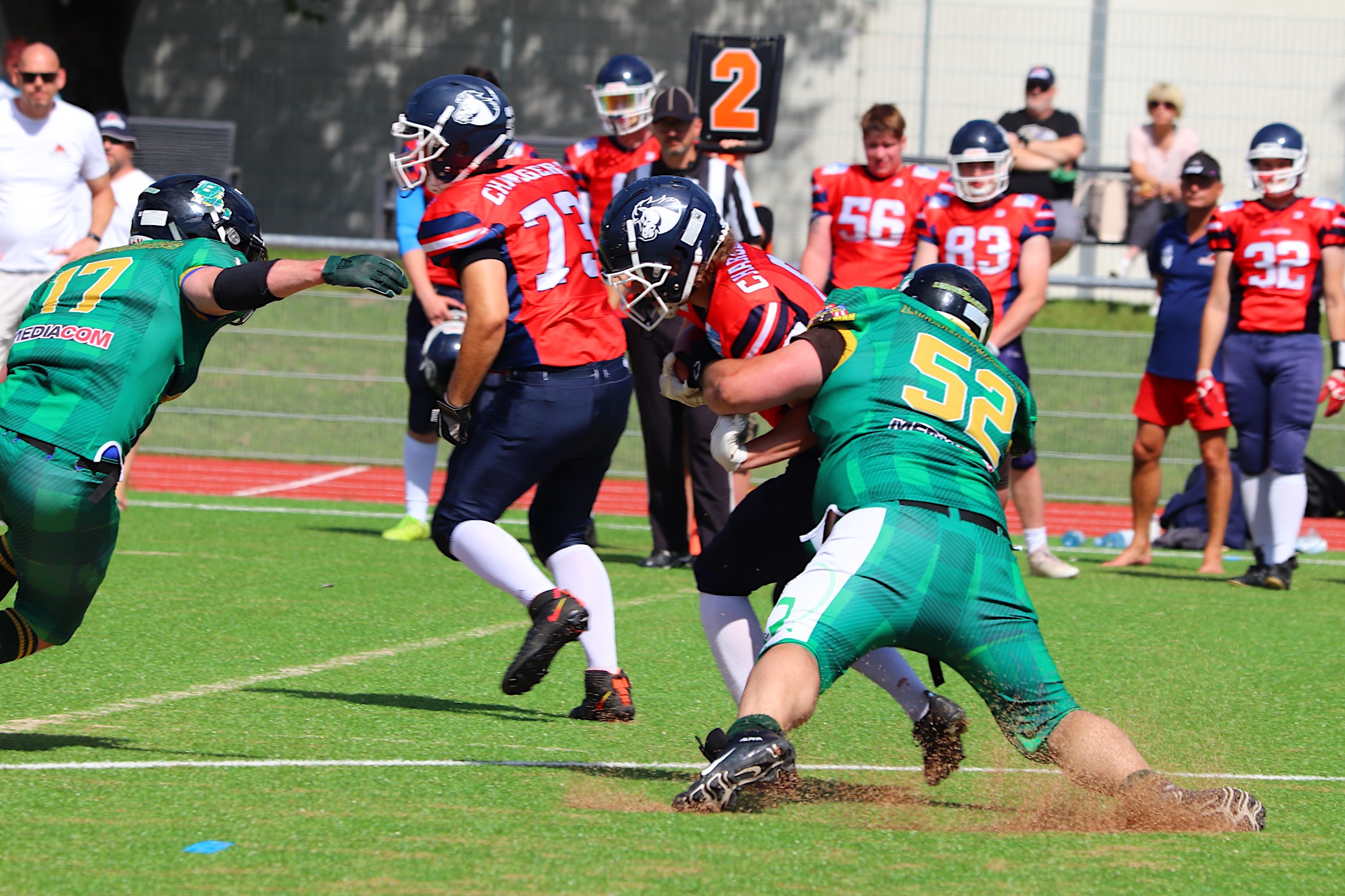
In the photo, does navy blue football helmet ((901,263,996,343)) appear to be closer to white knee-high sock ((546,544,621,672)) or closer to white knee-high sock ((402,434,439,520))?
white knee-high sock ((546,544,621,672))

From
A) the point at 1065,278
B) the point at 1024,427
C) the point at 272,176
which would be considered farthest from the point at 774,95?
the point at 272,176

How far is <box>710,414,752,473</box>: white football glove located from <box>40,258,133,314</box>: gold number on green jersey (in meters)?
1.60

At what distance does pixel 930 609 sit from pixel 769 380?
644 mm

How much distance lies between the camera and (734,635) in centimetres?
457

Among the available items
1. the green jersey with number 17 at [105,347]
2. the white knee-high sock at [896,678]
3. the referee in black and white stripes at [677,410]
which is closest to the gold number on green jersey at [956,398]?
the white knee-high sock at [896,678]

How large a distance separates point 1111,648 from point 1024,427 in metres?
2.71

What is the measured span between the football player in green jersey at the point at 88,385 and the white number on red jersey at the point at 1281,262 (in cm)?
586

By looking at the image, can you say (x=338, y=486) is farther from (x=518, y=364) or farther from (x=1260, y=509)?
(x=518, y=364)

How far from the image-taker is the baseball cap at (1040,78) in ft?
43.8

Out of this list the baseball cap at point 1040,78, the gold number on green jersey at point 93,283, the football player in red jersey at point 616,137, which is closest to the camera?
the gold number on green jersey at point 93,283

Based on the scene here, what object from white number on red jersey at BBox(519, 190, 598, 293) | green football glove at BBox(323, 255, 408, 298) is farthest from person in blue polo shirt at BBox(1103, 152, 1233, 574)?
green football glove at BBox(323, 255, 408, 298)

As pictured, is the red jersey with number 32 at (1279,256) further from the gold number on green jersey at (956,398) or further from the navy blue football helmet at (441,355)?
the gold number on green jersey at (956,398)

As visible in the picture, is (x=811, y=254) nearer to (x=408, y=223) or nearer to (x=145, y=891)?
(x=408, y=223)

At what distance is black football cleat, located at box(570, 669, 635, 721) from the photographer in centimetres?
518
